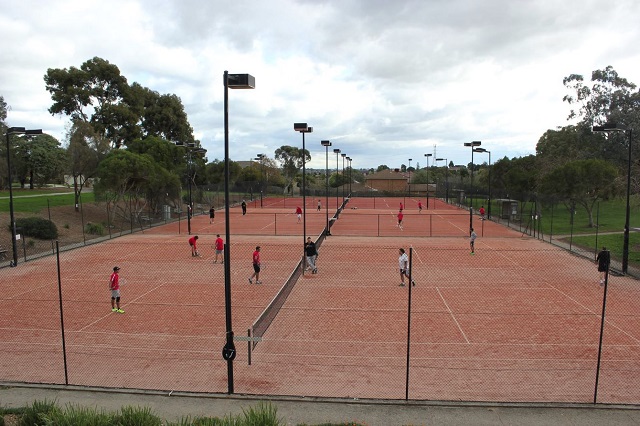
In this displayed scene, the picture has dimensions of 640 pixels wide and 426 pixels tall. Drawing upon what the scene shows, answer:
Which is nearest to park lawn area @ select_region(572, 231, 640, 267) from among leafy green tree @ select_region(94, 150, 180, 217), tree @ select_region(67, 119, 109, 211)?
leafy green tree @ select_region(94, 150, 180, 217)

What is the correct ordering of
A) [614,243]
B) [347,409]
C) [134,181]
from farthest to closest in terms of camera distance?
[134,181]
[614,243]
[347,409]

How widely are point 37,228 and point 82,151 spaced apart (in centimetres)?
1387

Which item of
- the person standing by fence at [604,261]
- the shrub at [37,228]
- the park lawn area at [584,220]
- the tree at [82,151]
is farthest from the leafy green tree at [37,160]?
the person standing by fence at [604,261]

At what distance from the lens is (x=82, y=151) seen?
42406mm

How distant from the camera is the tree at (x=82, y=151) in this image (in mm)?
42188

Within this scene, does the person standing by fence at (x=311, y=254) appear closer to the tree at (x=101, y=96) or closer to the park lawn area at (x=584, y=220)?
the park lawn area at (x=584, y=220)

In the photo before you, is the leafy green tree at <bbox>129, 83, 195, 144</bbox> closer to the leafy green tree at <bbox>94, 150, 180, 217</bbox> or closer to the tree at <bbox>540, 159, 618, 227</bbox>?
the leafy green tree at <bbox>94, 150, 180, 217</bbox>

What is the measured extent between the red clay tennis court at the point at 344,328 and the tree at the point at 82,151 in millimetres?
19937

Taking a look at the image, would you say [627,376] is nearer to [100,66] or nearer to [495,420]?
[495,420]

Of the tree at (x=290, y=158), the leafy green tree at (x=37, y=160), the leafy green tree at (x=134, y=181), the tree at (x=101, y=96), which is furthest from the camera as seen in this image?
the tree at (x=290, y=158)

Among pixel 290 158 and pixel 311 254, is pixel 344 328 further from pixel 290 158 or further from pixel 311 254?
pixel 290 158

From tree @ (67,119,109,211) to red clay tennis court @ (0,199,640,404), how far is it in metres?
19.9

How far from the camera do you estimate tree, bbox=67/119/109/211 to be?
1661 inches

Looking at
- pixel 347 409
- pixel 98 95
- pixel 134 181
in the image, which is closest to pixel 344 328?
pixel 347 409
